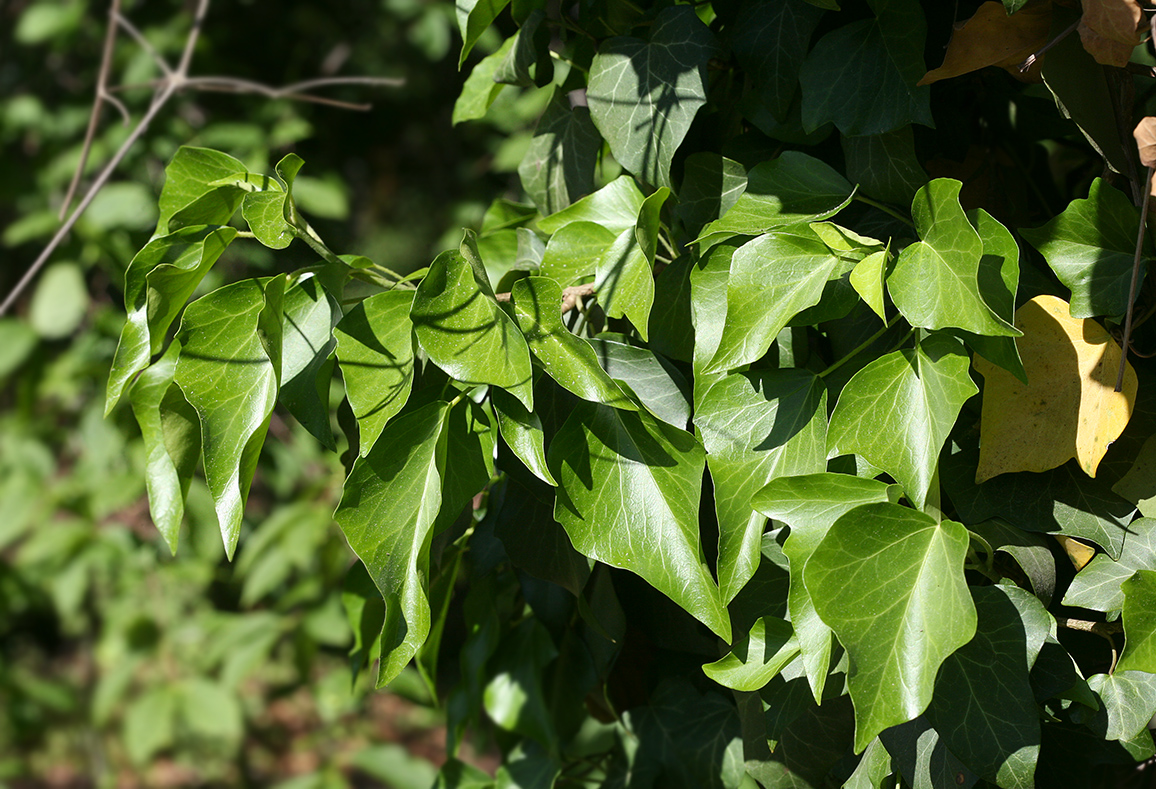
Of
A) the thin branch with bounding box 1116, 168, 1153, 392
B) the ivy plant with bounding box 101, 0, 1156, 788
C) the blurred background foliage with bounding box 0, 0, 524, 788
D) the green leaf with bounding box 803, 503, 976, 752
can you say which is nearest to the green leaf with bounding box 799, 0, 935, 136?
the ivy plant with bounding box 101, 0, 1156, 788

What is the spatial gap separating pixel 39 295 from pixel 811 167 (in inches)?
58.6

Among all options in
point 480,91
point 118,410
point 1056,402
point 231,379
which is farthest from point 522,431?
point 118,410

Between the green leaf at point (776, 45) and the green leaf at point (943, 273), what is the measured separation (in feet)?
0.39

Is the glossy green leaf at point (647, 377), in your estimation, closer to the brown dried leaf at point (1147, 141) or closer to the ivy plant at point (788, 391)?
the ivy plant at point (788, 391)

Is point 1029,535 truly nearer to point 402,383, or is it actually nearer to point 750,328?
point 750,328

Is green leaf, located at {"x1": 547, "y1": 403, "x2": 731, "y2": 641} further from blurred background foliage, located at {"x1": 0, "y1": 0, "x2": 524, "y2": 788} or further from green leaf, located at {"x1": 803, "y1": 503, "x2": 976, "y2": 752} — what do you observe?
blurred background foliage, located at {"x1": 0, "y1": 0, "x2": 524, "y2": 788}

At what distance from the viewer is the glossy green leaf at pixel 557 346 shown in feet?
1.28

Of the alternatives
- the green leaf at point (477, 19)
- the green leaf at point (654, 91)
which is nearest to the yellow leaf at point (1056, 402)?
the green leaf at point (654, 91)

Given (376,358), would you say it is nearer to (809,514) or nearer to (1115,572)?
(809,514)

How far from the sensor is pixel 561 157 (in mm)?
600

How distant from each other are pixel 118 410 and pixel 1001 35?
0.90 meters

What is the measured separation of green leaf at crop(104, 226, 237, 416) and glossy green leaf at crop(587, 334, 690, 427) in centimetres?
20

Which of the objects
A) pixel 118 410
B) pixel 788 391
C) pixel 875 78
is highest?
pixel 875 78

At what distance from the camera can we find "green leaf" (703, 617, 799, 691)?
413mm
